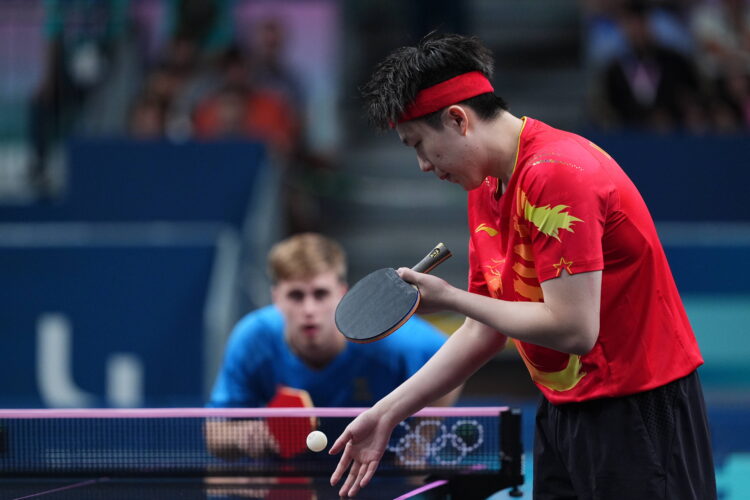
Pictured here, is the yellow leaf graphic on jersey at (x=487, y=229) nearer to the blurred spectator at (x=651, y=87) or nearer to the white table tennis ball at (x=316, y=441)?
the white table tennis ball at (x=316, y=441)

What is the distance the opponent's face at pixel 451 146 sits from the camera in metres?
2.00

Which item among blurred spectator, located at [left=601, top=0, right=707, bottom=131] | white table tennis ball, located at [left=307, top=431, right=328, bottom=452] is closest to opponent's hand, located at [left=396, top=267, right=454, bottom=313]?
white table tennis ball, located at [left=307, top=431, right=328, bottom=452]

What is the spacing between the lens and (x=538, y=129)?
2.03 m

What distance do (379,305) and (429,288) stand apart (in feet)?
0.35

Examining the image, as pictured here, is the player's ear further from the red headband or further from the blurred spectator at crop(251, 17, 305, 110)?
the blurred spectator at crop(251, 17, 305, 110)

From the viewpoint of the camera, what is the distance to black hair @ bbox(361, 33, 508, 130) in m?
2.00

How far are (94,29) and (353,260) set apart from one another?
9.37ft

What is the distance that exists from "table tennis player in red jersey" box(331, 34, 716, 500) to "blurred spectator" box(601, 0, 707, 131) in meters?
6.00

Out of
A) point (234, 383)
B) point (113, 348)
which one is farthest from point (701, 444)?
point (113, 348)

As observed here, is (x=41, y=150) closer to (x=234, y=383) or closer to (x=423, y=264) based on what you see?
(x=234, y=383)

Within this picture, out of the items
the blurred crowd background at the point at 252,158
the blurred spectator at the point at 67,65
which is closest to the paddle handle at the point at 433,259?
the blurred crowd background at the point at 252,158

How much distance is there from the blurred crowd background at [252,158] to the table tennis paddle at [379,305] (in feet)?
10.5

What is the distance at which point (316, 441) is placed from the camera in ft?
8.13

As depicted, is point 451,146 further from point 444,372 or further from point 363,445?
point 363,445
